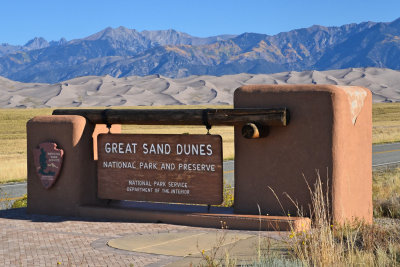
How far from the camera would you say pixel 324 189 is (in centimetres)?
963

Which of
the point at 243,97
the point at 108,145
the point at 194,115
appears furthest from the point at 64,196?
the point at 243,97

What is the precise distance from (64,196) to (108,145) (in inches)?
49.0

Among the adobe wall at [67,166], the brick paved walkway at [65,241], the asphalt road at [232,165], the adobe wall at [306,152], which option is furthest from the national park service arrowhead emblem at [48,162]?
the adobe wall at [306,152]

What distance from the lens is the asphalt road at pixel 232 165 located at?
1719 centimetres

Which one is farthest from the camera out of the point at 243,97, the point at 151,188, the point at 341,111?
the point at 151,188

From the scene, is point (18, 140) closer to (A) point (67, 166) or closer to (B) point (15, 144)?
(B) point (15, 144)

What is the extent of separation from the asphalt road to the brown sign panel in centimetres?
347

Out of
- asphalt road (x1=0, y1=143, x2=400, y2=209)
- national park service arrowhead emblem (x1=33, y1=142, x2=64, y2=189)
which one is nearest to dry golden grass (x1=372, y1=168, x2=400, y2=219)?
asphalt road (x1=0, y1=143, x2=400, y2=209)

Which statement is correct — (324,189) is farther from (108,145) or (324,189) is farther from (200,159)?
(108,145)

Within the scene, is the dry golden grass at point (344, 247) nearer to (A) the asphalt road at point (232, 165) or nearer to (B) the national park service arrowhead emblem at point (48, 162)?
(B) the national park service arrowhead emblem at point (48, 162)

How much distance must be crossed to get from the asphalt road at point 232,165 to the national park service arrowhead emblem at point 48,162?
238 cm

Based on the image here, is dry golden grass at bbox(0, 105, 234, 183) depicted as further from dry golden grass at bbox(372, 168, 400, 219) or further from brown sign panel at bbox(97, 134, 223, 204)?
dry golden grass at bbox(372, 168, 400, 219)

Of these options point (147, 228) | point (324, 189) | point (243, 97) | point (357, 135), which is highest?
point (243, 97)

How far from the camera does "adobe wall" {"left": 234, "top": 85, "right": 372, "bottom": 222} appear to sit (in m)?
9.58
